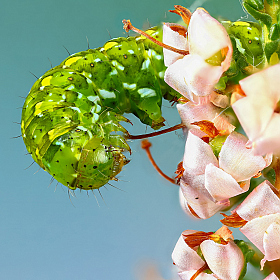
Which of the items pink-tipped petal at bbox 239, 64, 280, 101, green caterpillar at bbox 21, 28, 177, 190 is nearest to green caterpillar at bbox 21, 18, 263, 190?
green caterpillar at bbox 21, 28, 177, 190

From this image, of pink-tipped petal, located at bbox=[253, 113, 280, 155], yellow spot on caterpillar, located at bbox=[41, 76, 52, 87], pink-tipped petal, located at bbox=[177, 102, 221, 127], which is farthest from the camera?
yellow spot on caterpillar, located at bbox=[41, 76, 52, 87]

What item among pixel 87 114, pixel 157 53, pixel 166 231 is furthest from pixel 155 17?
pixel 166 231

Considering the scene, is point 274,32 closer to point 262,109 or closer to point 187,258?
point 262,109

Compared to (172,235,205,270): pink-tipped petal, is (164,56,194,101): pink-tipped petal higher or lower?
higher

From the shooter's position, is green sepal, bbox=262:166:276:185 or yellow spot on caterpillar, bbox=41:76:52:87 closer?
green sepal, bbox=262:166:276:185

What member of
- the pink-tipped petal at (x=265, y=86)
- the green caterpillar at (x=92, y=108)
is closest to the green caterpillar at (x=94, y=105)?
the green caterpillar at (x=92, y=108)

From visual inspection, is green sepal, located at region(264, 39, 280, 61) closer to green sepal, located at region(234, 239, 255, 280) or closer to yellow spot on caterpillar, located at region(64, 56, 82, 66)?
green sepal, located at region(234, 239, 255, 280)

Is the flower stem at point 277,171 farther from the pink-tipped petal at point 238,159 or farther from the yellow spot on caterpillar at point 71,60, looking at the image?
the yellow spot on caterpillar at point 71,60
